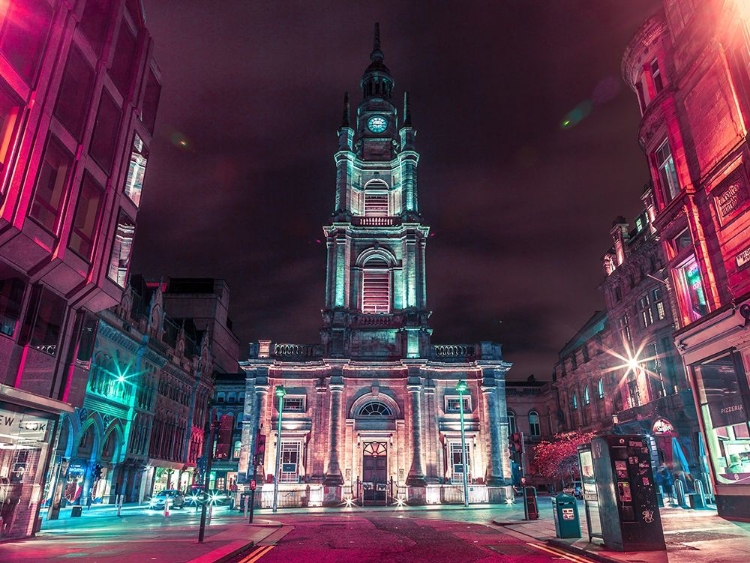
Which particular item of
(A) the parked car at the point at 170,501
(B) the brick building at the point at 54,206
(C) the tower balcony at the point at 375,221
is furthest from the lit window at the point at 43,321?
(C) the tower balcony at the point at 375,221

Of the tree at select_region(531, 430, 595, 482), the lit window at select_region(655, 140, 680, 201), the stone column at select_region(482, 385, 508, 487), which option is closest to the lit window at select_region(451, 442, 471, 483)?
the stone column at select_region(482, 385, 508, 487)

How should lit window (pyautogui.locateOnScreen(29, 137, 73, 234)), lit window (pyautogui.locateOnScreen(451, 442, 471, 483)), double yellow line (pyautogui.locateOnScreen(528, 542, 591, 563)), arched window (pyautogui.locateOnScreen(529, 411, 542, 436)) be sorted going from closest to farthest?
double yellow line (pyautogui.locateOnScreen(528, 542, 591, 563)), lit window (pyautogui.locateOnScreen(29, 137, 73, 234)), lit window (pyautogui.locateOnScreen(451, 442, 471, 483)), arched window (pyautogui.locateOnScreen(529, 411, 542, 436))

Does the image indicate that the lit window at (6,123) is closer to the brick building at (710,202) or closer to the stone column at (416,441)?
the brick building at (710,202)

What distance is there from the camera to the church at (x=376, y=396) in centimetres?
3722

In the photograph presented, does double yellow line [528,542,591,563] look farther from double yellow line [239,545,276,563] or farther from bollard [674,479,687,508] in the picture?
bollard [674,479,687,508]

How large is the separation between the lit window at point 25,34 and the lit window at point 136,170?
5695 mm

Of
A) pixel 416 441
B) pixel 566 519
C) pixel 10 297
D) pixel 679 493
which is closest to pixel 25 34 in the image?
pixel 10 297

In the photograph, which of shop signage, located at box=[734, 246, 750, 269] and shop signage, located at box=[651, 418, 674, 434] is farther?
shop signage, located at box=[651, 418, 674, 434]

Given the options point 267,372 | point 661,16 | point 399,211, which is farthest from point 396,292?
point 661,16

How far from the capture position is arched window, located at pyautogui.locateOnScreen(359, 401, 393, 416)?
39844mm

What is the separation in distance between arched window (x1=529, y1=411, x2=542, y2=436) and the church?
935 inches

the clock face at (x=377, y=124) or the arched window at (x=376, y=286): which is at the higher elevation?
the clock face at (x=377, y=124)

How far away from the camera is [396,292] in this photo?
1720 inches

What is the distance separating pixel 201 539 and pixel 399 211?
36.8 m
